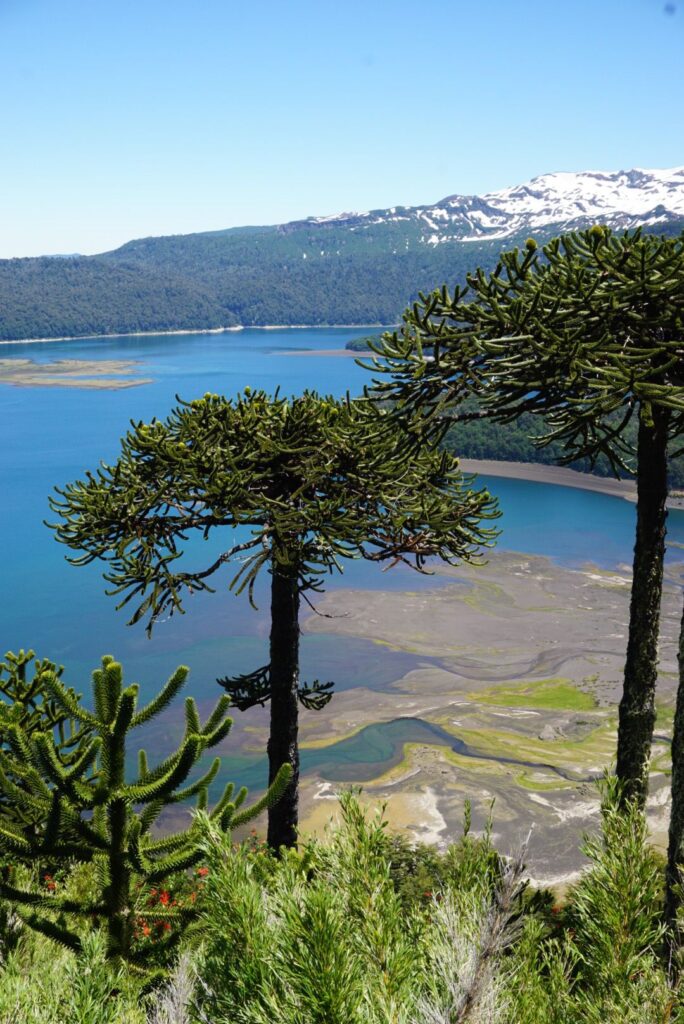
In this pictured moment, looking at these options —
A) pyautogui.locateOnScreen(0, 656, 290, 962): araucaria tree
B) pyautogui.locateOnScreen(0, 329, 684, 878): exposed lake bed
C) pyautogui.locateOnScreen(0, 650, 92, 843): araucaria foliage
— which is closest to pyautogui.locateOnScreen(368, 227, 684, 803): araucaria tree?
pyautogui.locateOnScreen(0, 656, 290, 962): araucaria tree

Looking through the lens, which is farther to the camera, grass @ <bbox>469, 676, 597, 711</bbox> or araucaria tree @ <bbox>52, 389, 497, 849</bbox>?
grass @ <bbox>469, 676, 597, 711</bbox>

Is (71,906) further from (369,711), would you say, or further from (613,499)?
(613,499)

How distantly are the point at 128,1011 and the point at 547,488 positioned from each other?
91.6 meters

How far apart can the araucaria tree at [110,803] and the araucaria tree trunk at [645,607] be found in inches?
186

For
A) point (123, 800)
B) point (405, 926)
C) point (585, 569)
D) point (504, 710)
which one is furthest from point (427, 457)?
point (585, 569)

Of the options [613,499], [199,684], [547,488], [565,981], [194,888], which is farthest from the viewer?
[547,488]

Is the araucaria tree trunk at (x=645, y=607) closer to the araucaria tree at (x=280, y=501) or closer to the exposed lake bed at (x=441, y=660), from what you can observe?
the araucaria tree at (x=280, y=501)

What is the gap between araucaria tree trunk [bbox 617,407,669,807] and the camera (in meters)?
10.9

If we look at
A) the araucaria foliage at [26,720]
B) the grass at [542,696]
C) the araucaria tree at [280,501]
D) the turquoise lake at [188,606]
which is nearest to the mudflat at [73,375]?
the turquoise lake at [188,606]

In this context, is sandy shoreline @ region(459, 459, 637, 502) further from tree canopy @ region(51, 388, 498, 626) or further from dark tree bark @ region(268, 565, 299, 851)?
dark tree bark @ region(268, 565, 299, 851)

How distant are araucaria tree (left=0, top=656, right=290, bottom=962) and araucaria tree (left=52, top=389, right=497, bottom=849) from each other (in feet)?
19.2

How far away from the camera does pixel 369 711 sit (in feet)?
128

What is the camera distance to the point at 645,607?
35.9ft

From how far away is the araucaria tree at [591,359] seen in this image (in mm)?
9688
